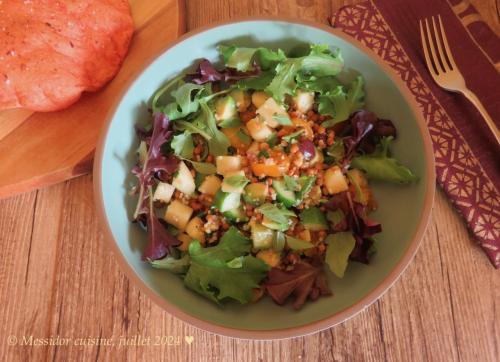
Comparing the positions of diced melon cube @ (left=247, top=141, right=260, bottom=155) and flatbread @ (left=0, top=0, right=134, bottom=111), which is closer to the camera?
diced melon cube @ (left=247, top=141, right=260, bottom=155)

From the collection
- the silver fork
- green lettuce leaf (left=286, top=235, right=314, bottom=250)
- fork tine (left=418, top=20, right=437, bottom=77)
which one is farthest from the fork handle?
green lettuce leaf (left=286, top=235, right=314, bottom=250)

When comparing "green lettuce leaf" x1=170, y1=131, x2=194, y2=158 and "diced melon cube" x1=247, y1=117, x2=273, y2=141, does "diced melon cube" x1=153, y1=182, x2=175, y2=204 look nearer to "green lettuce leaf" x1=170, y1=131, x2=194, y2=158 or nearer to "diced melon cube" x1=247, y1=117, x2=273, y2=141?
"green lettuce leaf" x1=170, y1=131, x2=194, y2=158

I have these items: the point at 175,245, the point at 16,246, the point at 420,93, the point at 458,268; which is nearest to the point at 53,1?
the point at 16,246

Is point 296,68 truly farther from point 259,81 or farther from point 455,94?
point 455,94

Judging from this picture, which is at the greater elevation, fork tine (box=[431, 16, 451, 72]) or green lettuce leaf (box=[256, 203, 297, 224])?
fork tine (box=[431, 16, 451, 72])

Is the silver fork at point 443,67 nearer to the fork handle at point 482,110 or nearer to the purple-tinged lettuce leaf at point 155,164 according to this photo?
the fork handle at point 482,110

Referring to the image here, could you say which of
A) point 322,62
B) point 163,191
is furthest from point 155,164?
point 322,62

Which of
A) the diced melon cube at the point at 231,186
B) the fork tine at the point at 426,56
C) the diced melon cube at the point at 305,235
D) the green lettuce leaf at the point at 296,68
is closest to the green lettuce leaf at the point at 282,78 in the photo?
the green lettuce leaf at the point at 296,68
